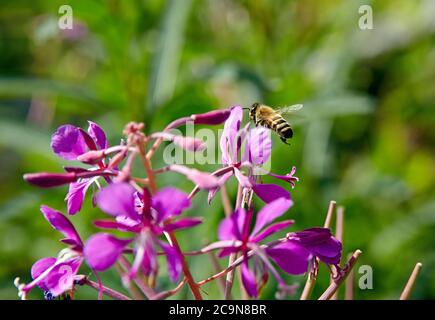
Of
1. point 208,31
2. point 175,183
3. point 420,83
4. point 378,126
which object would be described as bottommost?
point 175,183

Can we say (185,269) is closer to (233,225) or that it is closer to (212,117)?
(233,225)

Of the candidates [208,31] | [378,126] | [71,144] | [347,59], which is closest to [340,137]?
[378,126]

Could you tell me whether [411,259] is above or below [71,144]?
below

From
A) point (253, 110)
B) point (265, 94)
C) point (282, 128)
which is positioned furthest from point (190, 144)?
point (265, 94)

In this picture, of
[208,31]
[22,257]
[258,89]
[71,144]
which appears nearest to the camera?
[71,144]
